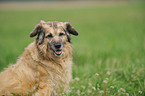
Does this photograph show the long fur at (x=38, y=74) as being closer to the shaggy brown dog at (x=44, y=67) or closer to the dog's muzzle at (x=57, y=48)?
the shaggy brown dog at (x=44, y=67)

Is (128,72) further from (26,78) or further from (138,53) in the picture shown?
(26,78)

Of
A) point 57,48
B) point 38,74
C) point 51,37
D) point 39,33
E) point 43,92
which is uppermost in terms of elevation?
point 39,33

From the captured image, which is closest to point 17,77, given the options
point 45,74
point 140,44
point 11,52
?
point 45,74

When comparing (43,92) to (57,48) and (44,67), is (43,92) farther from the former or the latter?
(57,48)

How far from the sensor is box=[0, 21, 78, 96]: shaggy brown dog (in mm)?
3275

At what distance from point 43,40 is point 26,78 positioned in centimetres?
84

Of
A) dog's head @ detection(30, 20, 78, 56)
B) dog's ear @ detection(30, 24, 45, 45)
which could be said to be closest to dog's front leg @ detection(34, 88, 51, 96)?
dog's head @ detection(30, 20, 78, 56)

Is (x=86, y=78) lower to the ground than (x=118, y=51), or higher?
lower

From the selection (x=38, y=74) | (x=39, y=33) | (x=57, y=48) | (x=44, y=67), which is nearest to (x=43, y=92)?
(x=38, y=74)

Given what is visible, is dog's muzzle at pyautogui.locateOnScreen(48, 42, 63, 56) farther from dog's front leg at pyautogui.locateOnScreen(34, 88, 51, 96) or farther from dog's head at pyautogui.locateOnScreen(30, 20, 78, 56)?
dog's front leg at pyautogui.locateOnScreen(34, 88, 51, 96)

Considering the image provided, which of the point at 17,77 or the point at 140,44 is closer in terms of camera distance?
the point at 17,77

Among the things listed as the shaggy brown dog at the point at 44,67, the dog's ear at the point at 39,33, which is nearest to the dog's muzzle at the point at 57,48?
the shaggy brown dog at the point at 44,67

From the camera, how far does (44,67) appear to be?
3527 mm

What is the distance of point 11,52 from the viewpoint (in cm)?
687
